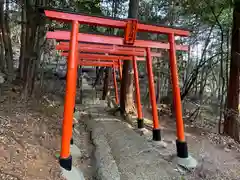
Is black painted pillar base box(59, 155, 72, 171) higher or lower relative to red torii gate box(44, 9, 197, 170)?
lower

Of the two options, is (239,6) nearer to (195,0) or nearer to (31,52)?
(195,0)

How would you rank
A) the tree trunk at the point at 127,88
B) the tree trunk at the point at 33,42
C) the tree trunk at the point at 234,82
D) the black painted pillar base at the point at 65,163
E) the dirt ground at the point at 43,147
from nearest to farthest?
the dirt ground at the point at 43,147 → the black painted pillar base at the point at 65,163 → the tree trunk at the point at 234,82 → the tree trunk at the point at 33,42 → the tree trunk at the point at 127,88

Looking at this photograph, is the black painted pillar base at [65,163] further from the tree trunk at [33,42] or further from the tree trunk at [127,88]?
the tree trunk at [127,88]

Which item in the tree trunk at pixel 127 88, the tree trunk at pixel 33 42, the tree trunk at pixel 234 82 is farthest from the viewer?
the tree trunk at pixel 127 88

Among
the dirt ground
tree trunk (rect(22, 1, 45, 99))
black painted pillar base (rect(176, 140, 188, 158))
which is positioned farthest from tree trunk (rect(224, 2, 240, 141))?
tree trunk (rect(22, 1, 45, 99))

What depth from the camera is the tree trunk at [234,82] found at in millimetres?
6691

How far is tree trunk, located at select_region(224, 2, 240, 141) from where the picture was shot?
22.0 feet

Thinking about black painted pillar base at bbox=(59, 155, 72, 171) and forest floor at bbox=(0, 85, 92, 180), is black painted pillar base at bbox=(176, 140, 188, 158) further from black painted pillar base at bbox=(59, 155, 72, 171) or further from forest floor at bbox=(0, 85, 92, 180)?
black painted pillar base at bbox=(59, 155, 72, 171)

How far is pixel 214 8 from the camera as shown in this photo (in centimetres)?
Result: 762

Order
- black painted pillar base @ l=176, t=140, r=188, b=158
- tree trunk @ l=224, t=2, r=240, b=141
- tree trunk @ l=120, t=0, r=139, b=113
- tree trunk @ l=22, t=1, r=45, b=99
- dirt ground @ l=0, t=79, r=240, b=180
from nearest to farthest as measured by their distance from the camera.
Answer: dirt ground @ l=0, t=79, r=240, b=180 → black painted pillar base @ l=176, t=140, r=188, b=158 → tree trunk @ l=224, t=2, r=240, b=141 → tree trunk @ l=22, t=1, r=45, b=99 → tree trunk @ l=120, t=0, r=139, b=113

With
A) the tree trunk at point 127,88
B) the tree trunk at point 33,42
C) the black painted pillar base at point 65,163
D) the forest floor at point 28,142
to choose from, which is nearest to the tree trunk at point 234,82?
the tree trunk at point 127,88

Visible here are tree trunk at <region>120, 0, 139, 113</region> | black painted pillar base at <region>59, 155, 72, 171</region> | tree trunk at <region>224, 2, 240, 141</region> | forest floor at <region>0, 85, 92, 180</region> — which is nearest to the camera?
forest floor at <region>0, 85, 92, 180</region>

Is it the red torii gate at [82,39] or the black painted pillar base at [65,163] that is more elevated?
the red torii gate at [82,39]

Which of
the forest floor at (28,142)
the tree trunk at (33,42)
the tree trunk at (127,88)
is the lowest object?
the forest floor at (28,142)
